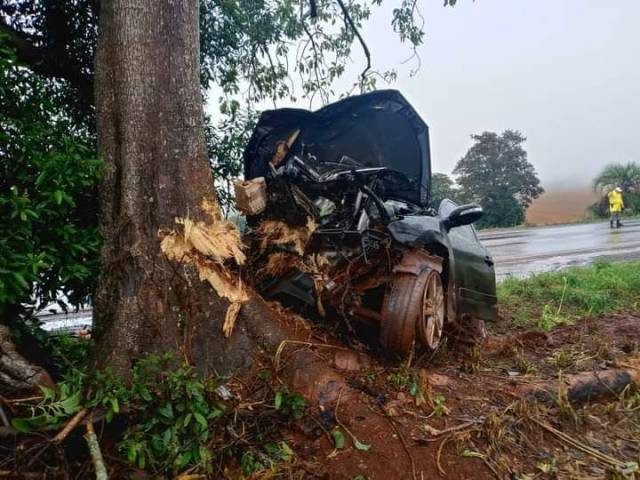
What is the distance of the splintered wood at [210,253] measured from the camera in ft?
9.42

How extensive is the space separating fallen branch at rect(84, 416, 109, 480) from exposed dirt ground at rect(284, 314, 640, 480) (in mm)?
939

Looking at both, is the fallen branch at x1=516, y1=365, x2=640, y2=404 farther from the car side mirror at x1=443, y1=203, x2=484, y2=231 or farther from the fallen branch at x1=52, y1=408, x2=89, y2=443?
the fallen branch at x1=52, y1=408, x2=89, y2=443

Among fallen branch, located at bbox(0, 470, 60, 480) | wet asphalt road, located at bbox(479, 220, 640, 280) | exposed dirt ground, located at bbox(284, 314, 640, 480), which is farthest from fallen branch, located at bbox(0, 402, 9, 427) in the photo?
wet asphalt road, located at bbox(479, 220, 640, 280)

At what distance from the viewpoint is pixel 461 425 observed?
2674 millimetres

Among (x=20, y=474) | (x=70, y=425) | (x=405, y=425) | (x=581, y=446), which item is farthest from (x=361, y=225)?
(x=20, y=474)

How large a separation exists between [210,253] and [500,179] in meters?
29.2

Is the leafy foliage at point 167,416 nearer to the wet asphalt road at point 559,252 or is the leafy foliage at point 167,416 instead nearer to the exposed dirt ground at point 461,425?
the exposed dirt ground at point 461,425

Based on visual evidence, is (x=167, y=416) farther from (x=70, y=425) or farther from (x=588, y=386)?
(x=588, y=386)

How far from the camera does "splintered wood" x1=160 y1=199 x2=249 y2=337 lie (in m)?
2.87

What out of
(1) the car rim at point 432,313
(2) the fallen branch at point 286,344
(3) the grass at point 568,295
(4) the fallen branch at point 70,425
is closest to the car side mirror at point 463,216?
(1) the car rim at point 432,313

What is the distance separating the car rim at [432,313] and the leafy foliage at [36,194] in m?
2.23

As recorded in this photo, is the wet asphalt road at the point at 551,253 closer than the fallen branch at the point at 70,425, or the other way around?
the fallen branch at the point at 70,425

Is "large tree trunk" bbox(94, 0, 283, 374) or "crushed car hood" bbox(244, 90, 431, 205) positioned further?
"crushed car hood" bbox(244, 90, 431, 205)

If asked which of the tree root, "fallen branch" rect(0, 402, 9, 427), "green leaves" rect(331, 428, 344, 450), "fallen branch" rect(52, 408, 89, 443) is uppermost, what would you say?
the tree root
